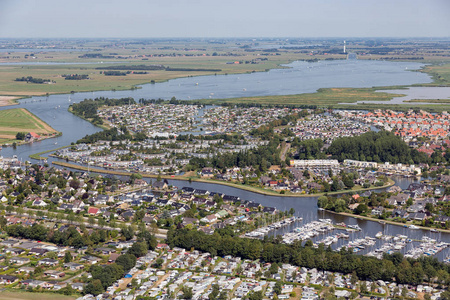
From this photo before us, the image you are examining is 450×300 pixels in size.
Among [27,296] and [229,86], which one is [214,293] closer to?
[27,296]

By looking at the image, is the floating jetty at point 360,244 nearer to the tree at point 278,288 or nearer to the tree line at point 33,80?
the tree at point 278,288

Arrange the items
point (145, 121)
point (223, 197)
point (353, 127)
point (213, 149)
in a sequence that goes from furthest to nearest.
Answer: point (145, 121) → point (353, 127) → point (213, 149) → point (223, 197)

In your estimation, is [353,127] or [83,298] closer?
[83,298]

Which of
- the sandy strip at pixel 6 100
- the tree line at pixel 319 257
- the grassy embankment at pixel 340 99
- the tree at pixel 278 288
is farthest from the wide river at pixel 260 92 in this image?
the tree at pixel 278 288

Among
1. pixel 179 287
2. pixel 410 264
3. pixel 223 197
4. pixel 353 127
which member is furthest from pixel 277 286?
pixel 353 127

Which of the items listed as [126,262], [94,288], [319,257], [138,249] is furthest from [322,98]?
[94,288]

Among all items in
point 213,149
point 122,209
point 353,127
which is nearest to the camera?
point 122,209

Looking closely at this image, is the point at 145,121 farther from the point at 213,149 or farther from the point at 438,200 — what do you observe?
the point at 438,200
